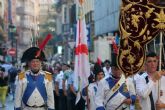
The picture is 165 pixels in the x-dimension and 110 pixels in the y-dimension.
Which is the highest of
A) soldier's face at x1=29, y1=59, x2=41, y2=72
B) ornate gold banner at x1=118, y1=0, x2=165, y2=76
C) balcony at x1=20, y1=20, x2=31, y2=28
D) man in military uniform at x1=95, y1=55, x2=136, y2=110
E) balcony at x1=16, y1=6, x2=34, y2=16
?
balcony at x1=16, y1=6, x2=34, y2=16

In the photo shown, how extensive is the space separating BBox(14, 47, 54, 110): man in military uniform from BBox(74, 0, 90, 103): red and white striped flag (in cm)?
210

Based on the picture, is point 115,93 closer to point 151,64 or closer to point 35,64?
point 151,64

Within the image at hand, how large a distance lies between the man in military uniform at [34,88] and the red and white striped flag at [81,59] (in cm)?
210

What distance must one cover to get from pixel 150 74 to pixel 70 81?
8.66 metres

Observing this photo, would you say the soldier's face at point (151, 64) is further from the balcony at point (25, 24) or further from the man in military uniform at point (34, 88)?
the balcony at point (25, 24)

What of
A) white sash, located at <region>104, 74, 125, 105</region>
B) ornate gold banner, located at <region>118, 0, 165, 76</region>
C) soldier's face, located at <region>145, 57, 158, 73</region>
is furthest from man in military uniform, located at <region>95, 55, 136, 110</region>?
soldier's face, located at <region>145, 57, 158, 73</region>

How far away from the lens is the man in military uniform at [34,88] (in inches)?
416

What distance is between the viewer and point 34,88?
10.7 m

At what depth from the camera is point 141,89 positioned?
939 centimetres

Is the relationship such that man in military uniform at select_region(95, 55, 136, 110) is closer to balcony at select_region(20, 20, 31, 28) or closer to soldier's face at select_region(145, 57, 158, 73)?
soldier's face at select_region(145, 57, 158, 73)

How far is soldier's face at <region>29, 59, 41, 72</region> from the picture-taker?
10.5 m

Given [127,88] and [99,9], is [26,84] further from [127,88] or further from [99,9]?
[99,9]

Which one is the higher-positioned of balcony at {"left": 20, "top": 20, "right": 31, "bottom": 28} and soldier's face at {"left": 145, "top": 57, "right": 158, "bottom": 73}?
balcony at {"left": 20, "top": 20, "right": 31, "bottom": 28}

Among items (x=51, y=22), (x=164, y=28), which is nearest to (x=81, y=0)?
(x=164, y=28)
